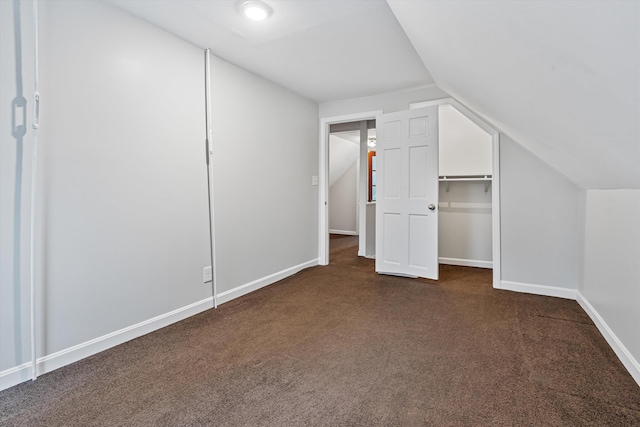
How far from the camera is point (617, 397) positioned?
152cm

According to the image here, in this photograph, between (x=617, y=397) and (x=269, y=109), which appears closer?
(x=617, y=397)

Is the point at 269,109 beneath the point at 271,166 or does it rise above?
above

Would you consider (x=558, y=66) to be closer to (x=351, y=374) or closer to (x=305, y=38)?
(x=351, y=374)

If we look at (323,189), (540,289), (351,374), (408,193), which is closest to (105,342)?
(351,374)

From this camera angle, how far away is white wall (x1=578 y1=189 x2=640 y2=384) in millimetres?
1746

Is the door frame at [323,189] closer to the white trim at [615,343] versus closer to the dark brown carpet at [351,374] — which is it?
the dark brown carpet at [351,374]

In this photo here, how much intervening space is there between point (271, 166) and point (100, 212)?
5.93 feet

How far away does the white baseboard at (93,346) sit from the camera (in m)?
1.66

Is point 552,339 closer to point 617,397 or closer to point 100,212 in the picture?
point 617,397

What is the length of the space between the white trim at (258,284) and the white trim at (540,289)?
2309 millimetres

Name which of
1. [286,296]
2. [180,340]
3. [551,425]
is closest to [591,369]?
[551,425]

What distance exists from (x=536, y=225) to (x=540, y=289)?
0.63m

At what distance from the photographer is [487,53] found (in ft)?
4.85

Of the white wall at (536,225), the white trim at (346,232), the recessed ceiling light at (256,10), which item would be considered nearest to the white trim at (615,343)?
the white wall at (536,225)
